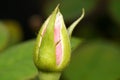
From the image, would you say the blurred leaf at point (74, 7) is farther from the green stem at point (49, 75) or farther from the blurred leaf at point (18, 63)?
the green stem at point (49, 75)

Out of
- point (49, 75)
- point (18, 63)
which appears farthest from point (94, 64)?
point (49, 75)

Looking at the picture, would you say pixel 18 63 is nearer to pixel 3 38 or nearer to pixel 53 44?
pixel 3 38

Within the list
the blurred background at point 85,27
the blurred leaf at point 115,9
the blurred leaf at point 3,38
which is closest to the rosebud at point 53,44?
the blurred background at point 85,27

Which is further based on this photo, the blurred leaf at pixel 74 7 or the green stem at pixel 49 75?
the blurred leaf at pixel 74 7

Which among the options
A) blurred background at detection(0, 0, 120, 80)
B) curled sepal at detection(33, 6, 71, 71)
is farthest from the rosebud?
blurred background at detection(0, 0, 120, 80)

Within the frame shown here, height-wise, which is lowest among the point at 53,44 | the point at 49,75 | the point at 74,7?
the point at 74,7

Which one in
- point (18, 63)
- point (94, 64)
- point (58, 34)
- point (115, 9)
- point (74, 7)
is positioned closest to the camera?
point (58, 34)

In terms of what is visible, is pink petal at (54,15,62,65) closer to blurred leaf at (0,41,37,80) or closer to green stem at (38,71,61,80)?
green stem at (38,71,61,80)
